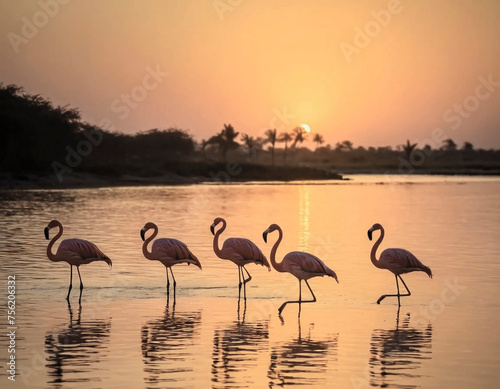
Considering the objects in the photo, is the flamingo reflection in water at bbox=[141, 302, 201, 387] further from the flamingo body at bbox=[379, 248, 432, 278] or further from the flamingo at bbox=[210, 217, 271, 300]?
the flamingo body at bbox=[379, 248, 432, 278]

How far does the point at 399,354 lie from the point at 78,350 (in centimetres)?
361

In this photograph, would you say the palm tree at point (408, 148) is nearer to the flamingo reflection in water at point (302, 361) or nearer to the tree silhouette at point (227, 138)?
the tree silhouette at point (227, 138)

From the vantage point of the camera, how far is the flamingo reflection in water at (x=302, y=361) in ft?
27.8

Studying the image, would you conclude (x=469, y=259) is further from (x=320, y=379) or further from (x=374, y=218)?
(x=374, y=218)

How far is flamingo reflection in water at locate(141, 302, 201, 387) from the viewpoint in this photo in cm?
851

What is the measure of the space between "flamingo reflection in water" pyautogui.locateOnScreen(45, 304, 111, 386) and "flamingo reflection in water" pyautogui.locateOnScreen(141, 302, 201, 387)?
18.9 inches

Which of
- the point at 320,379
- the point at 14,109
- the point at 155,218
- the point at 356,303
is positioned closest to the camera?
the point at 320,379

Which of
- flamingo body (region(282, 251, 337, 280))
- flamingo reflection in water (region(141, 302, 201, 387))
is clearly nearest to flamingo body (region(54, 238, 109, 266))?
flamingo reflection in water (region(141, 302, 201, 387))

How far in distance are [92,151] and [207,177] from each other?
12.5 metres

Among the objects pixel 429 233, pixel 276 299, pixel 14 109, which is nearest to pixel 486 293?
pixel 276 299

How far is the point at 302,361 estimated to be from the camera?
927cm

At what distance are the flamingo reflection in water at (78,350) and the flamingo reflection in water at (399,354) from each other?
2.85 meters

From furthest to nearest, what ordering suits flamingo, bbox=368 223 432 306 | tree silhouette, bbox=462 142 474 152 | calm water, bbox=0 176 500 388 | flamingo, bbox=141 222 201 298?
tree silhouette, bbox=462 142 474 152 < flamingo, bbox=141 222 201 298 < flamingo, bbox=368 223 432 306 < calm water, bbox=0 176 500 388

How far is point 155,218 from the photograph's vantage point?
30.4 m
